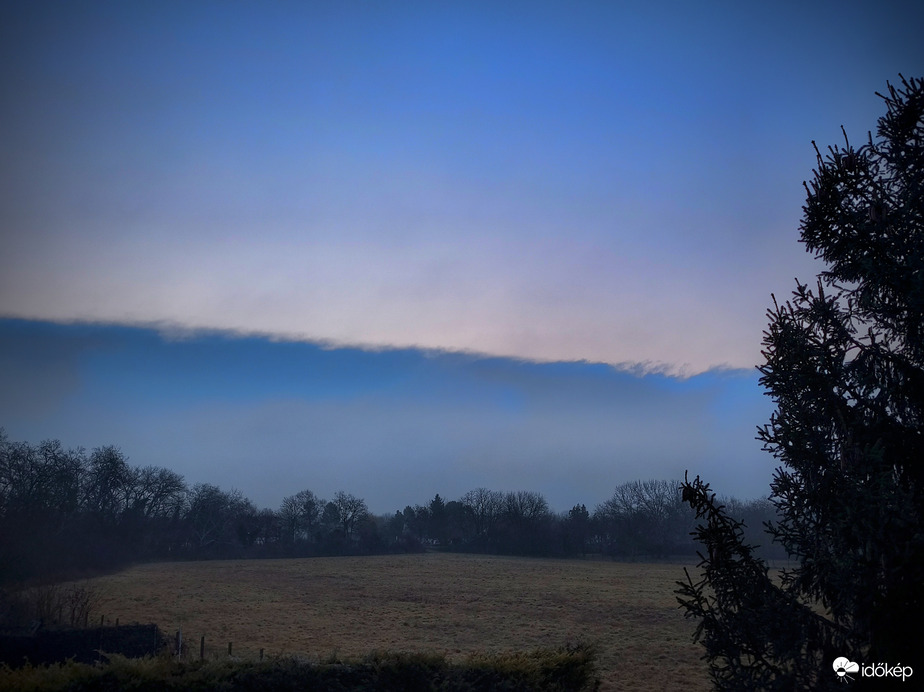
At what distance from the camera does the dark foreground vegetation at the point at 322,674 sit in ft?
29.2

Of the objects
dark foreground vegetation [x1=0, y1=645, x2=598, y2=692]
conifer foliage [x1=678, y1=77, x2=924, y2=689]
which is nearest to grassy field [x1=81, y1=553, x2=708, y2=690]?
dark foreground vegetation [x1=0, y1=645, x2=598, y2=692]

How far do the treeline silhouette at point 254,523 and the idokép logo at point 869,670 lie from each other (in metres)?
52.6

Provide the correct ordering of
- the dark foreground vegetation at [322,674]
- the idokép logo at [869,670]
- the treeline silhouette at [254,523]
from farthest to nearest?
the treeline silhouette at [254,523], the dark foreground vegetation at [322,674], the idokép logo at [869,670]

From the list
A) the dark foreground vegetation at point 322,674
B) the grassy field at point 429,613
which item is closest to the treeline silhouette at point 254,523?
the grassy field at point 429,613

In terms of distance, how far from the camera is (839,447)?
6352 millimetres

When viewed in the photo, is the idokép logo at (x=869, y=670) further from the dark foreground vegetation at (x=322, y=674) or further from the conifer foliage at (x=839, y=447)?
the dark foreground vegetation at (x=322, y=674)

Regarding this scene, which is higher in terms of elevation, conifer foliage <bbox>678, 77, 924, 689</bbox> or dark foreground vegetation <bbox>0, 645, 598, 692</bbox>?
conifer foliage <bbox>678, 77, 924, 689</bbox>

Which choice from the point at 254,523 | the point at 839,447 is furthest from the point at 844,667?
the point at 254,523

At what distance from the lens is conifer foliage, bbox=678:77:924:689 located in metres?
5.53

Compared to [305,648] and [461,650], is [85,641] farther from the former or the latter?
[461,650]

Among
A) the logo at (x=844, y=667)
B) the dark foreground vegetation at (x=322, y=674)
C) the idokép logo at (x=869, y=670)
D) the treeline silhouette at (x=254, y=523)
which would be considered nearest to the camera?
the idokép logo at (x=869, y=670)

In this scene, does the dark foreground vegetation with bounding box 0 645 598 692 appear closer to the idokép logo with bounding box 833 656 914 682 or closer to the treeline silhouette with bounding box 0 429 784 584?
the idokép logo with bounding box 833 656 914 682

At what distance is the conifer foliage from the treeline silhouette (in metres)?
51.8

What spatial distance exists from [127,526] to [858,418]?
Answer: 90.6 metres
